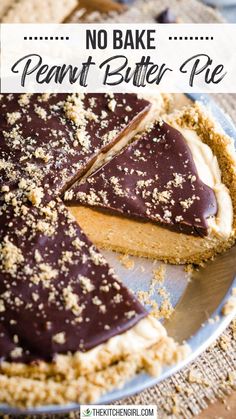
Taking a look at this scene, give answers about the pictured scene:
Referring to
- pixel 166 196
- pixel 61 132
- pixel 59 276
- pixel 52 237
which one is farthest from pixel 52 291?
pixel 61 132

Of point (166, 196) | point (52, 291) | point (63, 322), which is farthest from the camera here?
point (166, 196)

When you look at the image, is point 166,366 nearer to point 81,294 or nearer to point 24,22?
point 81,294

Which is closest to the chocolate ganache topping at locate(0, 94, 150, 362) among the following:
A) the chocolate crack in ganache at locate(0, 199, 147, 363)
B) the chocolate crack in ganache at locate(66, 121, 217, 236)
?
the chocolate crack in ganache at locate(0, 199, 147, 363)

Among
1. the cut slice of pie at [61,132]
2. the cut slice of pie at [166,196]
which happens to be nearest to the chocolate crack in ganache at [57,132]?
the cut slice of pie at [61,132]

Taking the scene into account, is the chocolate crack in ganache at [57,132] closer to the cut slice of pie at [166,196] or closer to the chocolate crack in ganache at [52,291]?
the cut slice of pie at [166,196]

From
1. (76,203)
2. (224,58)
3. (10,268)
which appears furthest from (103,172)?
(224,58)

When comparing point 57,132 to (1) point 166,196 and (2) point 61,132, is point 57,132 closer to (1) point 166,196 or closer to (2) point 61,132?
(2) point 61,132

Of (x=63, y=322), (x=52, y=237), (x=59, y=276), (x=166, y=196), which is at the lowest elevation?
(x=63, y=322)
